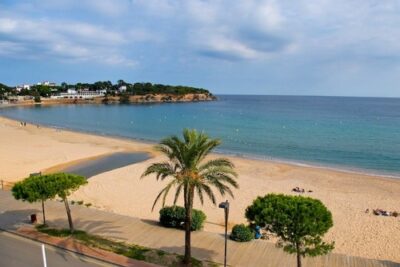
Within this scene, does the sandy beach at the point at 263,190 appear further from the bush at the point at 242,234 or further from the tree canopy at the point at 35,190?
the tree canopy at the point at 35,190

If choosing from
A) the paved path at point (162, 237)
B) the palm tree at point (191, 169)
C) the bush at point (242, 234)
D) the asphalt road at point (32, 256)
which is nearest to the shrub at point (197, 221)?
the paved path at point (162, 237)

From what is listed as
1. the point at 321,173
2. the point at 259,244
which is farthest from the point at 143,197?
the point at 321,173

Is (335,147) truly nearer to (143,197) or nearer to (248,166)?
(248,166)

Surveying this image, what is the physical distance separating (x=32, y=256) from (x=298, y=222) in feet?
36.6

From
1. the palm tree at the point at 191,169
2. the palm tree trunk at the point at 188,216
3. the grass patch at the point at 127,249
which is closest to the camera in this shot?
the palm tree at the point at 191,169

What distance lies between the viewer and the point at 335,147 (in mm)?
58656

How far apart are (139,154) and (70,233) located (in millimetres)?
32306

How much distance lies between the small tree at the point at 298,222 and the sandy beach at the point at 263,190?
8009 mm

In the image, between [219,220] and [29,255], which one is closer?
[29,255]

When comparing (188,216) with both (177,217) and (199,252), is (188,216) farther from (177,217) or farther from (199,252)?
(177,217)

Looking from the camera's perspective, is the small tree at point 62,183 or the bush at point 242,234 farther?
the bush at point 242,234

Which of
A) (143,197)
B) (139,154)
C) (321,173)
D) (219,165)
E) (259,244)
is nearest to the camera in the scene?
(219,165)

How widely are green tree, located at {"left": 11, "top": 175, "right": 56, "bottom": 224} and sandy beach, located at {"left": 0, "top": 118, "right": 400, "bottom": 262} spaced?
24.8ft

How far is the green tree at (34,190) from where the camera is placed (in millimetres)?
17969
